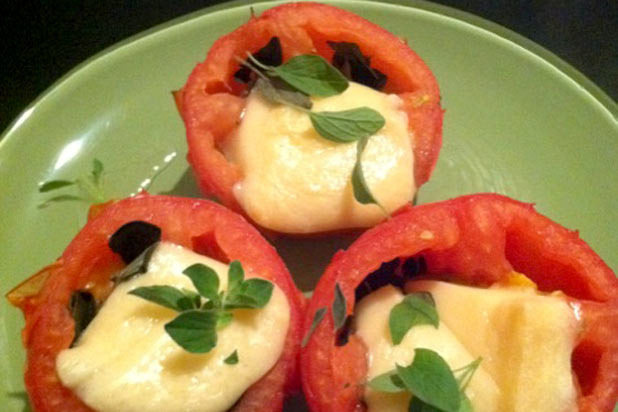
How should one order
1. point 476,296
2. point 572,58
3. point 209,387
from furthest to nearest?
point 572,58 → point 476,296 → point 209,387

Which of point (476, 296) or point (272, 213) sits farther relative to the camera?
point (272, 213)

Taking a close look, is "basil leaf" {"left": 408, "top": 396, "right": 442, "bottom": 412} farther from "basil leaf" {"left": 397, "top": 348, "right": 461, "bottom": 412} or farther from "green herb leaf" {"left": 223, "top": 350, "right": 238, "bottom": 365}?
"green herb leaf" {"left": 223, "top": 350, "right": 238, "bottom": 365}

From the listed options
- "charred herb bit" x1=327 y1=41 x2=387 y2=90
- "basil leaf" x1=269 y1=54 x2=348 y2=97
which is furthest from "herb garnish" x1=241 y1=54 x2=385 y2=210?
"charred herb bit" x1=327 y1=41 x2=387 y2=90

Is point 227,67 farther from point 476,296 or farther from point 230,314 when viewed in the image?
point 476,296

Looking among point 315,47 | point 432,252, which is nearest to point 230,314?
point 432,252

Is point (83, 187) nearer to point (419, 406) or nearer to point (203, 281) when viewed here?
point (203, 281)

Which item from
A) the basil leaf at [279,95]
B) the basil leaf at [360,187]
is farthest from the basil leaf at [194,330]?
the basil leaf at [279,95]
